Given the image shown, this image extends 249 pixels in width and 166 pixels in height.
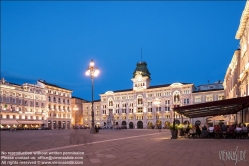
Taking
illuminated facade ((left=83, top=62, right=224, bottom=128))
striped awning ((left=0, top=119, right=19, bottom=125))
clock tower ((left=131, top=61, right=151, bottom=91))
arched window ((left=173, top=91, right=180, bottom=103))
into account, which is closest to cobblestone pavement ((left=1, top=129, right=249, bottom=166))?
striped awning ((left=0, top=119, right=19, bottom=125))

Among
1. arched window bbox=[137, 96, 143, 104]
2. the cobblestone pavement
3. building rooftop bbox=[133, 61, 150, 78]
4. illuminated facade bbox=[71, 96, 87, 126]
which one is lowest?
illuminated facade bbox=[71, 96, 87, 126]

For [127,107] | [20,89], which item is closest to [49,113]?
[20,89]

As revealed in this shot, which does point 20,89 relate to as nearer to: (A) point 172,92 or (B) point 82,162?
(A) point 172,92

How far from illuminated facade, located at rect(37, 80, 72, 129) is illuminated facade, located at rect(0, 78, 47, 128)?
220 centimetres

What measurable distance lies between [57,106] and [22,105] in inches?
644

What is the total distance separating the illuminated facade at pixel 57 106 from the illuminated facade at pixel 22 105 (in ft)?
7.21

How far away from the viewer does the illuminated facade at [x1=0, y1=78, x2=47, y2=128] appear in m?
71.9

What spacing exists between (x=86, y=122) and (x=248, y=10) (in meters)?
85.1

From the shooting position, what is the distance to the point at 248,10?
2742cm

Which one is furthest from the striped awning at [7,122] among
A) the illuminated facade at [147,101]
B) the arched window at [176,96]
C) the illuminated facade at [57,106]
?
the arched window at [176,96]

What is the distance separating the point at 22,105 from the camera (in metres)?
79.1

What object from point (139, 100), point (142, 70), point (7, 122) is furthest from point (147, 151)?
point (142, 70)

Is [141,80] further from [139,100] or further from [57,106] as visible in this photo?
[57,106]

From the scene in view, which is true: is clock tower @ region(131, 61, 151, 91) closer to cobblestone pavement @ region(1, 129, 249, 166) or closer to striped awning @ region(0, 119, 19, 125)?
striped awning @ region(0, 119, 19, 125)
